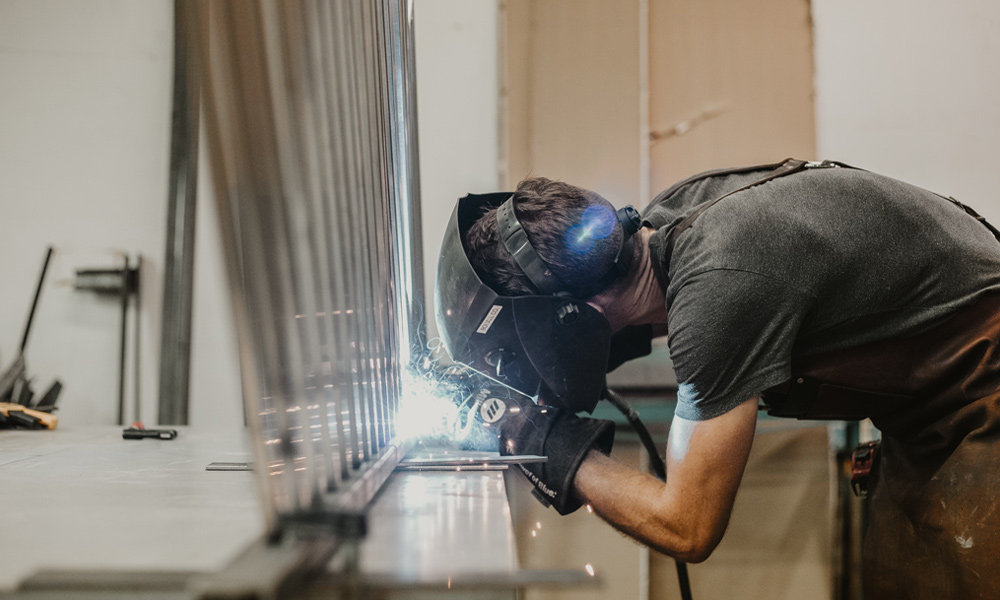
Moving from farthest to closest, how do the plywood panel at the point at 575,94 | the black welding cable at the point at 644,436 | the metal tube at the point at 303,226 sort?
the plywood panel at the point at 575,94, the black welding cable at the point at 644,436, the metal tube at the point at 303,226

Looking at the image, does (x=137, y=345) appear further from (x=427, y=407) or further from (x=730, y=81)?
(x=730, y=81)

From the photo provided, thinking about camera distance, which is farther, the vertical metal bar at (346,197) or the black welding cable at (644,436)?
the black welding cable at (644,436)

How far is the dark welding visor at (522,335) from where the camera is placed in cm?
112

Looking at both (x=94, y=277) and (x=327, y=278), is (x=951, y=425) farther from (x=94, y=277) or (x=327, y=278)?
(x=94, y=277)

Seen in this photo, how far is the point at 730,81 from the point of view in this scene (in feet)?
5.92

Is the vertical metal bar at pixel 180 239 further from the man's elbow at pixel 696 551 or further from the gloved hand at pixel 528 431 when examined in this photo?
the man's elbow at pixel 696 551

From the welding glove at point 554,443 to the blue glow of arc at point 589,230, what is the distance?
0.35 m

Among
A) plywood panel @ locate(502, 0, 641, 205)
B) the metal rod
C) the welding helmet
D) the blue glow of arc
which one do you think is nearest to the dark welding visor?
the welding helmet

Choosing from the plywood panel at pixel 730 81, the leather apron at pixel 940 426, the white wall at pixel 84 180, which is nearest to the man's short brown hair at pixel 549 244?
the leather apron at pixel 940 426

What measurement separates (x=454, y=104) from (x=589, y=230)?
0.85 m

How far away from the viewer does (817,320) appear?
0.99 metres

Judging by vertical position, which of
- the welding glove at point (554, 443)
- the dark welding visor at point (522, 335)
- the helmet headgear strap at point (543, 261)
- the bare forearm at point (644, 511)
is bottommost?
the bare forearm at point (644, 511)

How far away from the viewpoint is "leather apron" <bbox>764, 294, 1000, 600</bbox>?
1.00 m

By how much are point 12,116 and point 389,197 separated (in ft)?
6.92
